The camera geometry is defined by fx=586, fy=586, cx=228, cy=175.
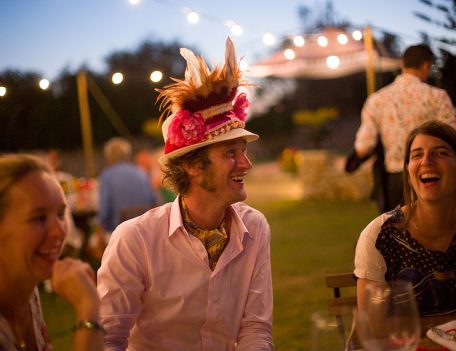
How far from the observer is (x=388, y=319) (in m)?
1.26

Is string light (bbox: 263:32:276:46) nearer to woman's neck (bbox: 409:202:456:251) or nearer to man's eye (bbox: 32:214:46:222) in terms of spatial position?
woman's neck (bbox: 409:202:456:251)

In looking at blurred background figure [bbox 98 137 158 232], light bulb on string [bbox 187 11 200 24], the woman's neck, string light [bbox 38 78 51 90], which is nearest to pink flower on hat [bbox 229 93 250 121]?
the woman's neck

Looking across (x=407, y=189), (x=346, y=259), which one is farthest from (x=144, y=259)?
(x=346, y=259)

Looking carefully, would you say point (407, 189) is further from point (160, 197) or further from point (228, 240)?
point (160, 197)

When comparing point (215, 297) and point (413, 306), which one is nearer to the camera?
point (413, 306)

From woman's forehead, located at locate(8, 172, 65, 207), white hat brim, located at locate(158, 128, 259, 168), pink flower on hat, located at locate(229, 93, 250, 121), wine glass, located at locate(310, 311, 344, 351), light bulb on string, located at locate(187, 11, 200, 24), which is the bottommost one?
wine glass, located at locate(310, 311, 344, 351)

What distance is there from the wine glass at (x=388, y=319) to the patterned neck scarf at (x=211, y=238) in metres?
1.05

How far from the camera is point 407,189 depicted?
2385 mm

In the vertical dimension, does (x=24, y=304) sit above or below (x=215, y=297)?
above

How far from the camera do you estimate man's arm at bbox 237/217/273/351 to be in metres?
2.19

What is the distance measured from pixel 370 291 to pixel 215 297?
39.9 inches

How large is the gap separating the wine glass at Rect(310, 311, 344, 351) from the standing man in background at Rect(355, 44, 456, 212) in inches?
147

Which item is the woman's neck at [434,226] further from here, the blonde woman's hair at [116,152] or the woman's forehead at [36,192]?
the blonde woman's hair at [116,152]

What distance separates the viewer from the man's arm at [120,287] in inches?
82.0
